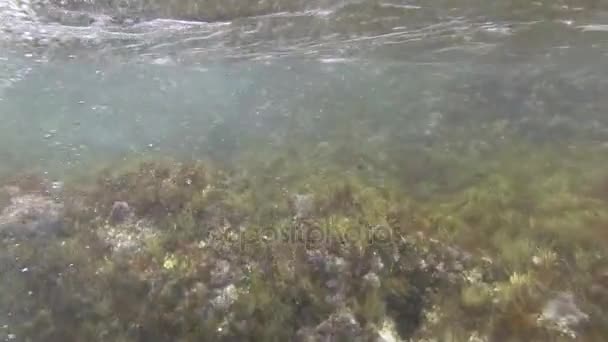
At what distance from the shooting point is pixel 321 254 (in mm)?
5312

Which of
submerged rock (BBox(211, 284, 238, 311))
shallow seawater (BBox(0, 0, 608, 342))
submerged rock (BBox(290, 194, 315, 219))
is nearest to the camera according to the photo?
shallow seawater (BBox(0, 0, 608, 342))

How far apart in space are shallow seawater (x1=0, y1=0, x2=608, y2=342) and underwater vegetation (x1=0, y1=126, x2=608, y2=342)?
2 cm

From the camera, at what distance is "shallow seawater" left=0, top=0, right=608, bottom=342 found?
4.83m

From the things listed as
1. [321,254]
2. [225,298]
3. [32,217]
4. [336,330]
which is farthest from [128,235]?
[336,330]

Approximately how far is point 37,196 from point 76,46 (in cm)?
586

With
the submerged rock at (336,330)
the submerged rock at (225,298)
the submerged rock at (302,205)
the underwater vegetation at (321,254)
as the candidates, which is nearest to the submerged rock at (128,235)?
the underwater vegetation at (321,254)

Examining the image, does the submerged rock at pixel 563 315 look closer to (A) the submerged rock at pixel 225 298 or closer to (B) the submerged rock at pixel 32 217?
(A) the submerged rock at pixel 225 298

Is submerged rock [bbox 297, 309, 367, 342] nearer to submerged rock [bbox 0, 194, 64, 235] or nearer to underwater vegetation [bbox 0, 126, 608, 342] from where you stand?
underwater vegetation [bbox 0, 126, 608, 342]

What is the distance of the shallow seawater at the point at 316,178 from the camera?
4.83 m

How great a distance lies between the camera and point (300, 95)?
12945 millimetres

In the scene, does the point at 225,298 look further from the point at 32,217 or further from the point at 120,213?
the point at 32,217

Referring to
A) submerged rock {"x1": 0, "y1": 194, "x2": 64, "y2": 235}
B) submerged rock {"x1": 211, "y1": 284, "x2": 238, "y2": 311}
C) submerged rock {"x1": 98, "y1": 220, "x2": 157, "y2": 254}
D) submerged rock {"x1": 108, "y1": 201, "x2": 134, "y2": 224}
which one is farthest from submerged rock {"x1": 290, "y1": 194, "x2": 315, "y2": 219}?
submerged rock {"x1": 0, "y1": 194, "x2": 64, "y2": 235}

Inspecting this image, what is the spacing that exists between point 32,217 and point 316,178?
12.2ft

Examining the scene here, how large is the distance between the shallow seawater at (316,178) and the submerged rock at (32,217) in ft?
0.08
